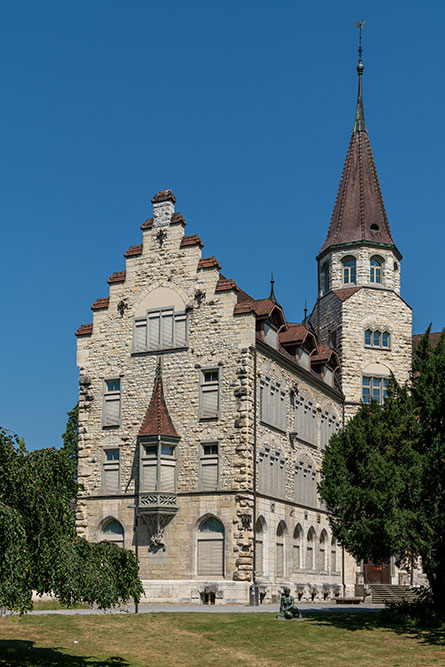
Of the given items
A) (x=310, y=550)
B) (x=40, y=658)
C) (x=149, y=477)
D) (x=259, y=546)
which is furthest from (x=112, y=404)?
(x=40, y=658)

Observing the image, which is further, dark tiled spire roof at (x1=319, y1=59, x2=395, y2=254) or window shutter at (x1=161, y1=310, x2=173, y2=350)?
dark tiled spire roof at (x1=319, y1=59, x2=395, y2=254)

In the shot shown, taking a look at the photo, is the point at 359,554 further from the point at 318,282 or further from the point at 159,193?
the point at 318,282

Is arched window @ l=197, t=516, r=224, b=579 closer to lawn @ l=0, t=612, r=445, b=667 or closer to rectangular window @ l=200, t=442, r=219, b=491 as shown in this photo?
rectangular window @ l=200, t=442, r=219, b=491

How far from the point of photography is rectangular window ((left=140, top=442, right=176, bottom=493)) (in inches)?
1518

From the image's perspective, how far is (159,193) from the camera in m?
42.2

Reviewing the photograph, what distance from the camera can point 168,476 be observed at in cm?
3884

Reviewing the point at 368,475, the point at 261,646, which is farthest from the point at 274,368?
the point at 261,646

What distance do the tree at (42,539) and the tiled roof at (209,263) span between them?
23.5m

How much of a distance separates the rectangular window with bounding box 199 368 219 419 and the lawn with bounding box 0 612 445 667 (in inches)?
475

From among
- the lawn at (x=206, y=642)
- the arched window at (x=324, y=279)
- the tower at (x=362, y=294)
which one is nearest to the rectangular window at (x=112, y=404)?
the lawn at (x=206, y=642)

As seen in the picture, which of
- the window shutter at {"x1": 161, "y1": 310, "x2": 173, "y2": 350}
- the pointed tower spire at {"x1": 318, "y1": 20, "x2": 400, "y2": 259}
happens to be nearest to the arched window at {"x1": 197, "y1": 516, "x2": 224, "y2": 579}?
the window shutter at {"x1": 161, "y1": 310, "x2": 173, "y2": 350}

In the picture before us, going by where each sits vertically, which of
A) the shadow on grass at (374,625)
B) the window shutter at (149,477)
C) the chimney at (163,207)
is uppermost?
the chimney at (163,207)

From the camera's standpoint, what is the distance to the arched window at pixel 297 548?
42969mm

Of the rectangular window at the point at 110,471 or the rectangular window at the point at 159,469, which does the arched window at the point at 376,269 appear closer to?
the rectangular window at the point at 159,469
